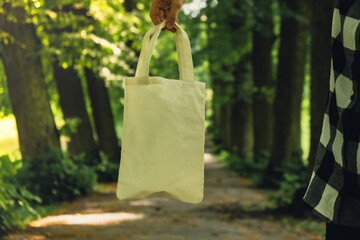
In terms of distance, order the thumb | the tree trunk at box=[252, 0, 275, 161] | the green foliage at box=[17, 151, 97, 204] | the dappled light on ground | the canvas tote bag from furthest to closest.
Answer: the tree trunk at box=[252, 0, 275, 161] < the green foliage at box=[17, 151, 97, 204] < the dappled light on ground < the thumb < the canvas tote bag

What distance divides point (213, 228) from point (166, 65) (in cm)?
1034

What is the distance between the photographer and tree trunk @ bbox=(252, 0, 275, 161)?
17750 mm

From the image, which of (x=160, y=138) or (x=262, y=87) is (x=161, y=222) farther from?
(x=262, y=87)

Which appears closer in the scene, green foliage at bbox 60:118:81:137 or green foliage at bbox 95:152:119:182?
green foliage at bbox 60:118:81:137

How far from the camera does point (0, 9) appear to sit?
30.5ft

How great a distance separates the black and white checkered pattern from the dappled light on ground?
634cm

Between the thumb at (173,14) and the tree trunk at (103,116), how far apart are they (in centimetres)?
1339

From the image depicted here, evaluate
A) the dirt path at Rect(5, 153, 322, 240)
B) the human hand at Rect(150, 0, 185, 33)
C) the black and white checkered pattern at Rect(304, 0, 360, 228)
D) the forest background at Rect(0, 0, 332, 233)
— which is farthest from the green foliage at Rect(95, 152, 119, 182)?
Result: the black and white checkered pattern at Rect(304, 0, 360, 228)

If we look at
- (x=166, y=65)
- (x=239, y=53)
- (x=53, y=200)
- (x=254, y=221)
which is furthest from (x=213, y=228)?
(x=239, y=53)

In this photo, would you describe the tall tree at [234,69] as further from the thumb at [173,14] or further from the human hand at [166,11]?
the thumb at [173,14]

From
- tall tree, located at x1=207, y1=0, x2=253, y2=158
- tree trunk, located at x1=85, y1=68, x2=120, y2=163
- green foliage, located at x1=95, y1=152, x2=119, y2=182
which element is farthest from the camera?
tall tree, located at x1=207, y1=0, x2=253, y2=158

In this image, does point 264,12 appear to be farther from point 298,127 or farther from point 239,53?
point 239,53

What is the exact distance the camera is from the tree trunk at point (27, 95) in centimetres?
1034

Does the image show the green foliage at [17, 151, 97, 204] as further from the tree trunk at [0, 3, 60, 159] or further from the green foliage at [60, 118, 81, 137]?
the green foliage at [60, 118, 81, 137]
